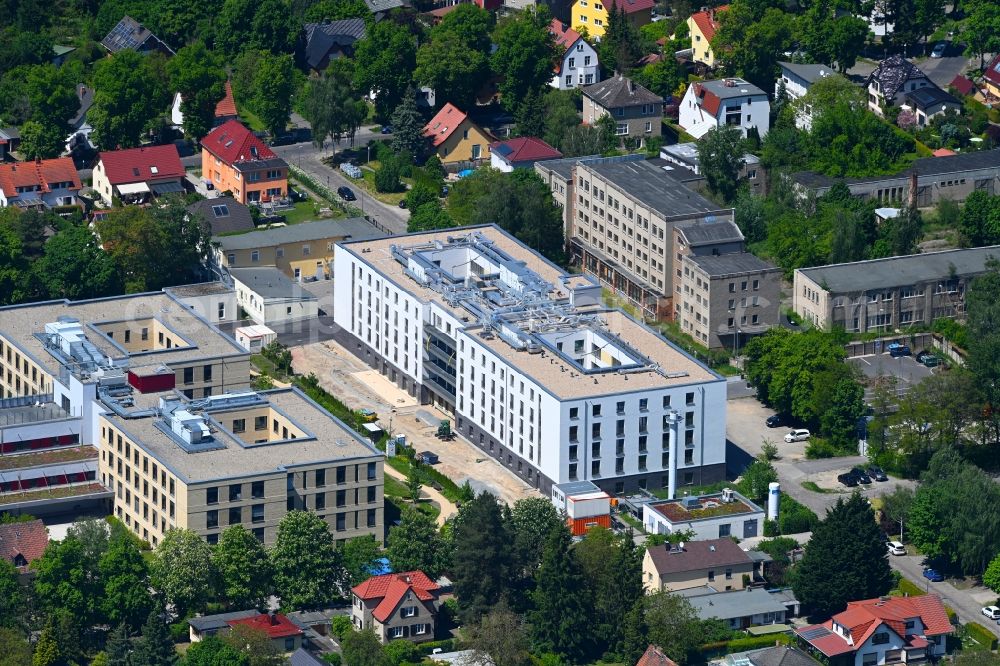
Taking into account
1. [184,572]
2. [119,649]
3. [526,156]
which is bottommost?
[119,649]

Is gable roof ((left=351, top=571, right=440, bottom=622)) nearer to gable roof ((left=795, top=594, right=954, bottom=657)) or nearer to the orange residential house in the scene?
gable roof ((left=795, top=594, right=954, bottom=657))

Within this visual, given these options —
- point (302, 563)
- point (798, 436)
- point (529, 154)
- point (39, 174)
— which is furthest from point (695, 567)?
point (39, 174)

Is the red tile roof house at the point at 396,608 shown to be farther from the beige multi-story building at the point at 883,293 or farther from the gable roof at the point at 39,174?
the gable roof at the point at 39,174

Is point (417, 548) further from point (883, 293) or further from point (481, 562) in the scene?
point (883, 293)

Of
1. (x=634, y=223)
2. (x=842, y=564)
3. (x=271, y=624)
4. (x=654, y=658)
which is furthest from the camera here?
(x=634, y=223)

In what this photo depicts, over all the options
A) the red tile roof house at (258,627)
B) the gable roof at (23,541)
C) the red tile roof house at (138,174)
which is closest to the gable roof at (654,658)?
the red tile roof house at (258,627)

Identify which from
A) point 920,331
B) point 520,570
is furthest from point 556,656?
point 920,331
